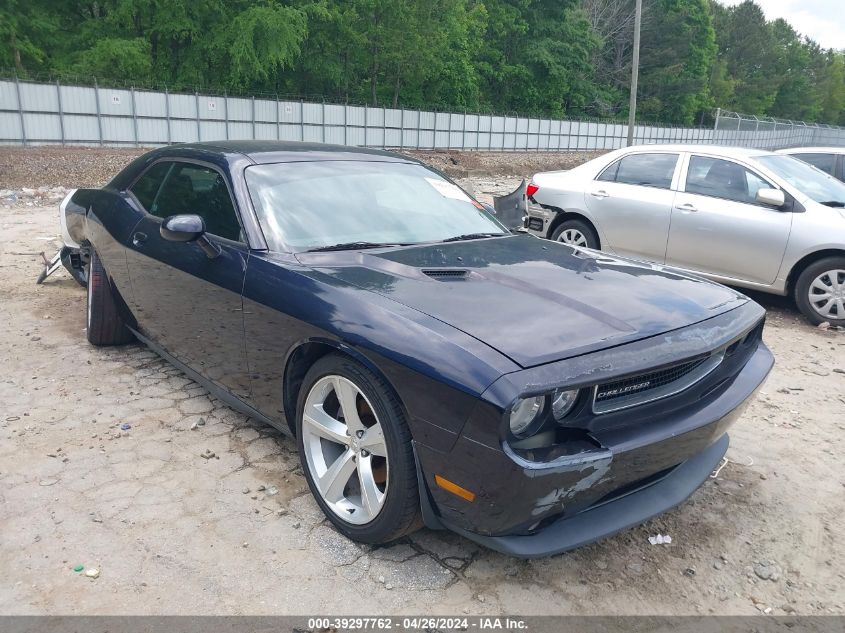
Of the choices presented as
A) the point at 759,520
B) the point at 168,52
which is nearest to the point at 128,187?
the point at 759,520

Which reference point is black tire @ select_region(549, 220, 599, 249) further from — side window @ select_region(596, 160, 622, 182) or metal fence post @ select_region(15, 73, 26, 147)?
metal fence post @ select_region(15, 73, 26, 147)

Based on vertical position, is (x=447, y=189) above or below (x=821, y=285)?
above

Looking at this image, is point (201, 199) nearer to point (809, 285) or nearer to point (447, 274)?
point (447, 274)

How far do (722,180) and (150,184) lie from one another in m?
5.31

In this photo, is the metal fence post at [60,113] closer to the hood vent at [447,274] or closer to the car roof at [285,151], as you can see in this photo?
the car roof at [285,151]

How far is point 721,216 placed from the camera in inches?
254

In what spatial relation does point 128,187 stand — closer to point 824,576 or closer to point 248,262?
point 248,262

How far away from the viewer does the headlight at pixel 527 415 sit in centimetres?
217

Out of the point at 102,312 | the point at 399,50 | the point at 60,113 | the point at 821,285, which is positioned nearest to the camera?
the point at 102,312

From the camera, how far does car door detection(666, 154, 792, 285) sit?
624 cm

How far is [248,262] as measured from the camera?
10.3ft

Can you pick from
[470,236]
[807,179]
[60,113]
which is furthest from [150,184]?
[60,113]

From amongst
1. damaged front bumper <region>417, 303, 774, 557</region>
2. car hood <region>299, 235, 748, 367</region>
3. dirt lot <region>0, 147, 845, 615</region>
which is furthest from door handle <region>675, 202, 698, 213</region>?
damaged front bumper <region>417, 303, 774, 557</region>

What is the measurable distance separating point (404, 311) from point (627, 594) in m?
1.34
